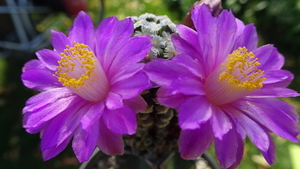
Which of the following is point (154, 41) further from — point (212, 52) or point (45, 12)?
point (45, 12)

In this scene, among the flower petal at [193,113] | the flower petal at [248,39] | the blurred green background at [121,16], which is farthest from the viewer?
the blurred green background at [121,16]

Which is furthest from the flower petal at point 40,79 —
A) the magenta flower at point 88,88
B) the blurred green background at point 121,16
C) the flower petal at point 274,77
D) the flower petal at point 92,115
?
the blurred green background at point 121,16

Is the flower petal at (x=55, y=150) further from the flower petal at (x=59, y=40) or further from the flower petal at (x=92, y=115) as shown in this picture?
the flower petal at (x=59, y=40)

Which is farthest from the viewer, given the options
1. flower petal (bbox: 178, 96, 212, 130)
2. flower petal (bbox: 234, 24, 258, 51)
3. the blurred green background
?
the blurred green background

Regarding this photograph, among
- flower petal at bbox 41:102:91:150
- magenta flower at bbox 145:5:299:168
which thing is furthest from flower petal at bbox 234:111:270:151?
flower petal at bbox 41:102:91:150

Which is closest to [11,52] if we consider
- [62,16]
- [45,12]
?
[45,12]

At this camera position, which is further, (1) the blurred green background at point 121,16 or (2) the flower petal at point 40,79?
(1) the blurred green background at point 121,16

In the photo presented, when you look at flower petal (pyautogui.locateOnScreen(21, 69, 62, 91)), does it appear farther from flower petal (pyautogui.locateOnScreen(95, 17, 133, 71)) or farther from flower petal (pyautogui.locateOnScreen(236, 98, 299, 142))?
flower petal (pyautogui.locateOnScreen(236, 98, 299, 142))
